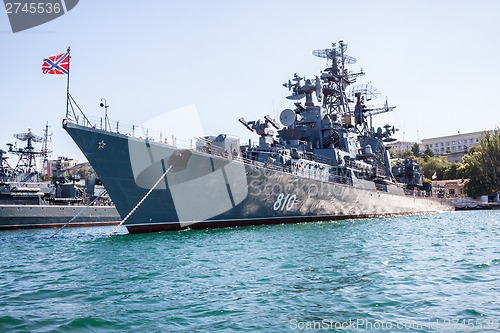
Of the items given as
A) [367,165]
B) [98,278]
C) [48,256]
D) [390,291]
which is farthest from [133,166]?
[367,165]

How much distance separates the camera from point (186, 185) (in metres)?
20.4

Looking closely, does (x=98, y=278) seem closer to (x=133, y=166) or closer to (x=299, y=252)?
(x=299, y=252)

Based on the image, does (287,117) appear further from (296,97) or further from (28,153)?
(28,153)

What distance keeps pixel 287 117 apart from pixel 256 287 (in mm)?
22002

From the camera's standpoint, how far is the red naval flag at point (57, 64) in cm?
1742

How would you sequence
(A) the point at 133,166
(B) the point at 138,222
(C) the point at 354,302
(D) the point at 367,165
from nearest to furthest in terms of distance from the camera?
(C) the point at 354,302 < (A) the point at 133,166 < (B) the point at 138,222 < (D) the point at 367,165

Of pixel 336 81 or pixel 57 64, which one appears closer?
pixel 57 64

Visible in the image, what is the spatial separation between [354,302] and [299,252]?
6252 mm

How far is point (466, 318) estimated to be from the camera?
6.75 meters

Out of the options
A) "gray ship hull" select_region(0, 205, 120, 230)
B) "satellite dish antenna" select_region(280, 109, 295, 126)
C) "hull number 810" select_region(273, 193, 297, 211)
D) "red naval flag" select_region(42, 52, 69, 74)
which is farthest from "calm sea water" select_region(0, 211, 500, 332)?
"gray ship hull" select_region(0, 205, 120, 230)

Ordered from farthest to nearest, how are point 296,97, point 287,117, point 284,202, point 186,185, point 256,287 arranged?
point 296,97, point 287,117, point 284,202, point 186,185, point 256,287

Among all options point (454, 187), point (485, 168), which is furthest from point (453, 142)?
point (485, 168)

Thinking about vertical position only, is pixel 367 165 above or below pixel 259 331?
above

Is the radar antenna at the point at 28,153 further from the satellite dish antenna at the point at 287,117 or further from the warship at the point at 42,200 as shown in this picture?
the satellite dish antenna at the point at 287,117
